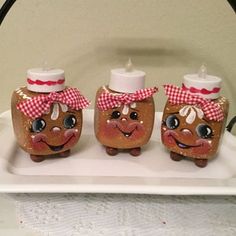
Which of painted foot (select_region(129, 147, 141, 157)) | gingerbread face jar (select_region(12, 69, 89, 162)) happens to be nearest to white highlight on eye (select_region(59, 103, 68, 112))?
gingerbread face jar (select_region(12, 69, 89, 162))

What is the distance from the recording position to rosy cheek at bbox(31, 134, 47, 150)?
0.42 metres

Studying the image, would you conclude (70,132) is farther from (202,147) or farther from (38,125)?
(202,147)

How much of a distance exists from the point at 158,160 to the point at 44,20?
27 centimetres

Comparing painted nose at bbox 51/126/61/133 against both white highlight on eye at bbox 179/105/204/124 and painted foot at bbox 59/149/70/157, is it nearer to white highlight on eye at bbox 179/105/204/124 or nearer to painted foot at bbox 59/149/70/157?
painted foot at bbox 59/149/70/157

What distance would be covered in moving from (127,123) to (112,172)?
0.20 ft

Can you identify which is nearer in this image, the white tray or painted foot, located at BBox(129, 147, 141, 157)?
the white tray

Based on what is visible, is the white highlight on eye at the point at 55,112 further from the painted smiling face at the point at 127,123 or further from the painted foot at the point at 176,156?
the painted foot at the point at 176,156

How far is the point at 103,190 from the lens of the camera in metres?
0.36

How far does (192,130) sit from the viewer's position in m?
0.42

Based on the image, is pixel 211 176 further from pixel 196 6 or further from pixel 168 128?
pixel 196 6

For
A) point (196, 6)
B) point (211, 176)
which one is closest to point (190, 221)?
point (211, 176)

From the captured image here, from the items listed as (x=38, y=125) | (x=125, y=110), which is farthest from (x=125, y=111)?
(x=38, y=125)

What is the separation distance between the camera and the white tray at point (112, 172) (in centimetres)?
36

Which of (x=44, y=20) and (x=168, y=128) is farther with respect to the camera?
(x=44, y=20)
